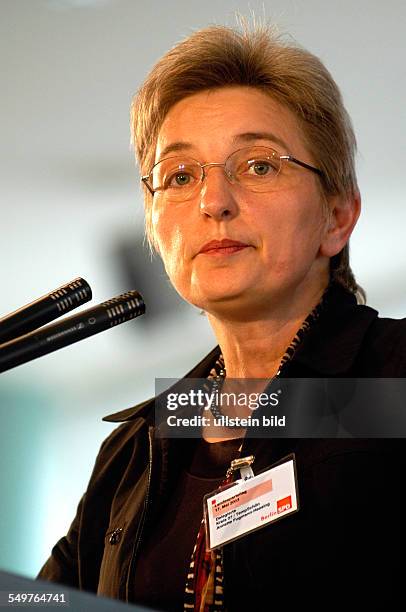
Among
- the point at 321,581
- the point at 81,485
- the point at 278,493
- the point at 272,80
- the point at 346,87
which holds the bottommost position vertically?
the point at 321,581

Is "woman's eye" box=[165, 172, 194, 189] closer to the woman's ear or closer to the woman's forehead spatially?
the woman's forehead

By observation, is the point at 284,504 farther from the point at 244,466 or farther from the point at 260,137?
the point at 260,137

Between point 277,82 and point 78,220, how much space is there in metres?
0.95

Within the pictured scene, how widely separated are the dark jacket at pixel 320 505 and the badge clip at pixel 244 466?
0.01 m

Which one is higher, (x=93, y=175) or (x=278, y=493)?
(x=93, y=175)

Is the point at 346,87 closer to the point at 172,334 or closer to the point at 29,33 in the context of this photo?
the point at 172,334

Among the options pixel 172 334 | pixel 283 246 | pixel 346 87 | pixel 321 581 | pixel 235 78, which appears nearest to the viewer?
pixel 321 581

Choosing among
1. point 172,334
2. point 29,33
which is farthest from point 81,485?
point 29,33

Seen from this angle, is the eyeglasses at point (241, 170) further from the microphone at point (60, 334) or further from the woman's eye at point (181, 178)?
the microphone at point (60, 334)

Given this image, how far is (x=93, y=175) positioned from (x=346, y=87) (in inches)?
29.0

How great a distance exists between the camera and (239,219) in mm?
1521

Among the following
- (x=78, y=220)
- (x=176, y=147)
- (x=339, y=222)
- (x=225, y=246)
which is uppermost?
(x=78, y=220)

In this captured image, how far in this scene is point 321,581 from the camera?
1.31 metres

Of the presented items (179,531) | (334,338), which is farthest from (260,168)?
(179,531)
